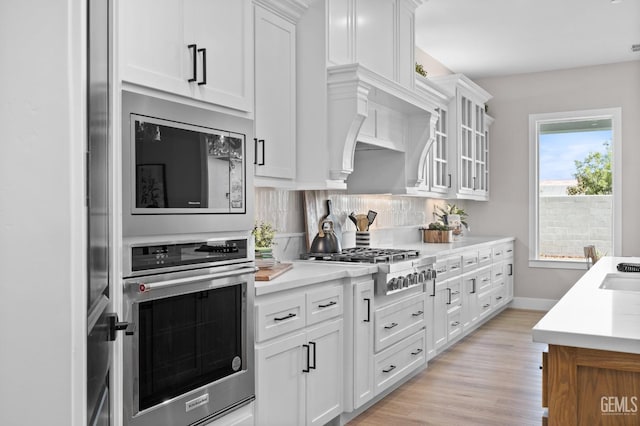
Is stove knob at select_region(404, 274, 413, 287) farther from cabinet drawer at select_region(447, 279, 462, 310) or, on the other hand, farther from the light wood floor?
cabinet drawer at select_region(447, 279, 462, 310)

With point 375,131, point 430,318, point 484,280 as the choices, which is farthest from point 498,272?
point 375,131

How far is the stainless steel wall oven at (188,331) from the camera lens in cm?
183

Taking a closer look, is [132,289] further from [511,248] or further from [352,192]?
[511,248]

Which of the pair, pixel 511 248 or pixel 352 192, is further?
pixel 511 248

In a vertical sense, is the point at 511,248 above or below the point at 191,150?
below

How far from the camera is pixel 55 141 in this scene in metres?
0.85

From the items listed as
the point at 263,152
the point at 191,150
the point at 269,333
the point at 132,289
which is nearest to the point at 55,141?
the point at 132,289

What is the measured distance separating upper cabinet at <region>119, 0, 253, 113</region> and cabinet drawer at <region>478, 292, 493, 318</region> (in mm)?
3949

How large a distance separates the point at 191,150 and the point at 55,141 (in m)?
1.19

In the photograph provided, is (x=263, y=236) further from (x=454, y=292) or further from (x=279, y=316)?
(x=454, y=292)

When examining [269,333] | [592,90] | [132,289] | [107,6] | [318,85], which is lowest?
[269,333]

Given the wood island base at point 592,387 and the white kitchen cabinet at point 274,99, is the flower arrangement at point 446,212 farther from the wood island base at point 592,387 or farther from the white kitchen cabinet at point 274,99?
the wood island base at point 592,387

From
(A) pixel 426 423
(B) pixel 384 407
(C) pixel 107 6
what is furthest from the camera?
(B) pixel 384 407

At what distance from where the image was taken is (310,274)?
9.30ft
